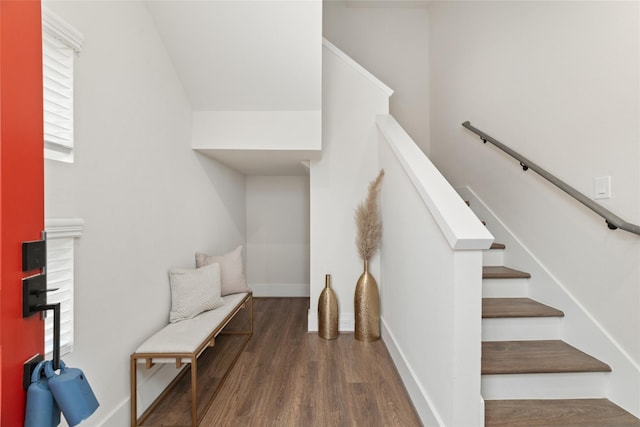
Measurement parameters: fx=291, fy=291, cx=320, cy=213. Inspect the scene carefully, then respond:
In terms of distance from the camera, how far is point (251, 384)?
6.77 ft

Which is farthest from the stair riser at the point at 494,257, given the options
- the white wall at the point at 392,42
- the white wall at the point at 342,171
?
the white wall at the point at 392,42

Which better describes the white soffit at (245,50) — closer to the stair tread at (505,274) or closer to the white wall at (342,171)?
the white wall at (342,171)

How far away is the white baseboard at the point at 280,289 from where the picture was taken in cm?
423

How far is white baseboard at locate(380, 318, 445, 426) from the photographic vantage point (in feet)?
5.09

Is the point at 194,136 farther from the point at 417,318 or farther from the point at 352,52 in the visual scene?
the point at 352,52

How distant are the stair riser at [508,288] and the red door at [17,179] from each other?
253 centimetres

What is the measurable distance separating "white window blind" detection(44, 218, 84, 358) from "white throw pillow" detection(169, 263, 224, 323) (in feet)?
2.69

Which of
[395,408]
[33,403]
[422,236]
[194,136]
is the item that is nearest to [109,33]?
[194,136]

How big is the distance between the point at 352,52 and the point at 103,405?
4258 mm

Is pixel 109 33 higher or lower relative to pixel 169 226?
higher

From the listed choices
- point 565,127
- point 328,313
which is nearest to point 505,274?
point 565,127

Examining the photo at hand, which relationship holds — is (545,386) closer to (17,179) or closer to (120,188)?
(17,179)

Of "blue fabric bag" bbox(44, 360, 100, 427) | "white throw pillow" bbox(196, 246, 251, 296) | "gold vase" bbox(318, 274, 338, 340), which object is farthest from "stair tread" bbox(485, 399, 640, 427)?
"white throw pillow" bbox(196, 246, 251, 296)

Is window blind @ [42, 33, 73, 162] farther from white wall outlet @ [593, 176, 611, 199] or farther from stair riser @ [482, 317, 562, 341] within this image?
white wall outlet @ [593, 176, 611, 199]
